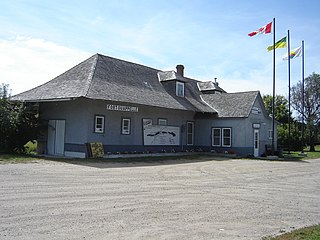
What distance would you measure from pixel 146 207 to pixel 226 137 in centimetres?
2124

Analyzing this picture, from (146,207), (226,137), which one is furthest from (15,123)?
(226,137)

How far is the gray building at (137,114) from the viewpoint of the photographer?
20969 mm

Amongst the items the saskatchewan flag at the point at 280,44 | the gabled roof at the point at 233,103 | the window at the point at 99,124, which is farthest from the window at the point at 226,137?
the window at the point at 99,124

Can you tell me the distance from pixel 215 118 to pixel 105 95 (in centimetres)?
1201

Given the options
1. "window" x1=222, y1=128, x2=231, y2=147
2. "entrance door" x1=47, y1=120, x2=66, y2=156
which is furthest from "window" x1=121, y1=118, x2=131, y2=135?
"window" x1=222, y1=128, x2=231, y2=147

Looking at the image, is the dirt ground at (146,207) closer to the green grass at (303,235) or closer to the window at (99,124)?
the green grass at (303,235)

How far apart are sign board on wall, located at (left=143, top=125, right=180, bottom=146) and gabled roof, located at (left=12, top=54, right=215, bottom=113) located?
6.42 ft

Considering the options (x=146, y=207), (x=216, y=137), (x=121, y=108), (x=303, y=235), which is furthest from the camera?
(x=216, y=137)

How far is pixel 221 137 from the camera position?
28.8 meters

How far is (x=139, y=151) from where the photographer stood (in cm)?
2402

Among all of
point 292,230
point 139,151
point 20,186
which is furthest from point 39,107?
point 292,230

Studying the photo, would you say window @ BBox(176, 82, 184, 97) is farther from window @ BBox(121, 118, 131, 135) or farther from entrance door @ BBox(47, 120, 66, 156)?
entrance door @ BBox(47, 120, 66, 156)

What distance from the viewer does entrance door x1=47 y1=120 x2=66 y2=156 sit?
72.0 ft

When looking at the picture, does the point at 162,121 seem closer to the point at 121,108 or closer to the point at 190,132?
the point at 190,132
